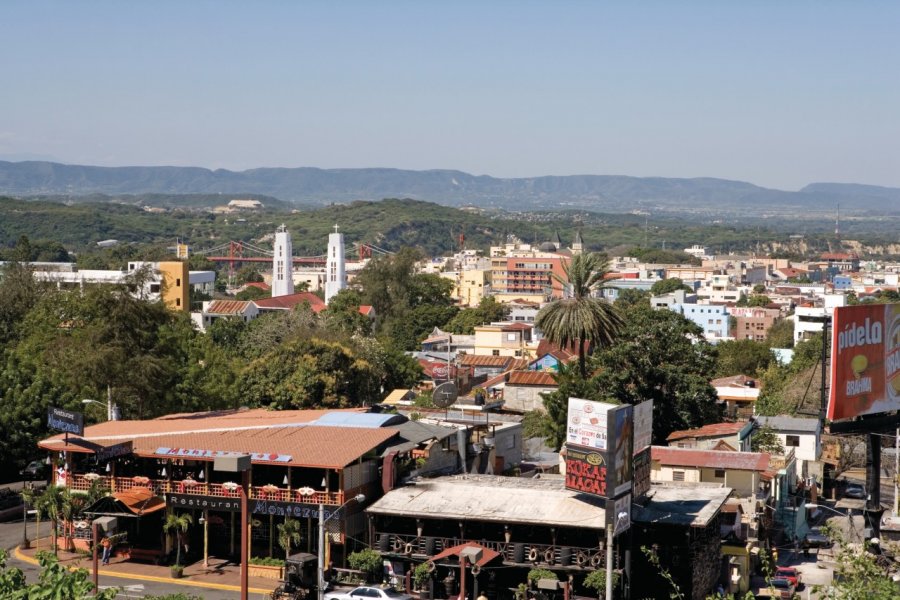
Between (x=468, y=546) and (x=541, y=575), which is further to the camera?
(x=468, y=546)

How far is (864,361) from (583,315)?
22.2 metres

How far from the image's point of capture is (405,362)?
8831 centimetres

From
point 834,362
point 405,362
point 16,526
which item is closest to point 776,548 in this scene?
point 834,362

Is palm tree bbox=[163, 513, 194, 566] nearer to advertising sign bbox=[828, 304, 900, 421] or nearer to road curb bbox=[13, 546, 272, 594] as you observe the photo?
road curb bbox=[13, 546, 272, 594]

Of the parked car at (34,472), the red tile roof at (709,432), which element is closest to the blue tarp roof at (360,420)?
the parked car at (34,472)

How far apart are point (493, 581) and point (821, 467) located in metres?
34.4

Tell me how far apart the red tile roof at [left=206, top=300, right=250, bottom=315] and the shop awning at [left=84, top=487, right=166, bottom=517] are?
4077 inches

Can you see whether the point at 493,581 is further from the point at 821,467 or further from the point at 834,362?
the point at 821,467

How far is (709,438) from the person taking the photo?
56625mm

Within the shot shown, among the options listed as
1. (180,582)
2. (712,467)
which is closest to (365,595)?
(180,582)

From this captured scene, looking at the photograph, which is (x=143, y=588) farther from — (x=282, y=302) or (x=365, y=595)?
(x=282, y=302)

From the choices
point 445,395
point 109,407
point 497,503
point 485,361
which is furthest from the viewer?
point 485,361

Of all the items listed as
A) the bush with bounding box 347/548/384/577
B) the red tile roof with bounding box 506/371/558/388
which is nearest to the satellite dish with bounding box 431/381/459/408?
the bush with bounding box 347/548/384/577

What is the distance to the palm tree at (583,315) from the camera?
203ft
